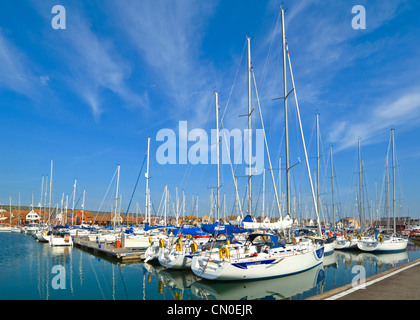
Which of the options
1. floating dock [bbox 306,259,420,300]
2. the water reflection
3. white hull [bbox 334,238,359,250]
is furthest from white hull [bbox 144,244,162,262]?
white hull [bbox 334,238,359,250]

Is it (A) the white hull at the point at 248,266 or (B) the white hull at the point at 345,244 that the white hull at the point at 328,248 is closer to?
(B) the white hull at the point at 345,244

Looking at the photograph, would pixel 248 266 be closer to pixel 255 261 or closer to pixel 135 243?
pixel 255 261

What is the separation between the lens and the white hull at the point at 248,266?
1644 cm

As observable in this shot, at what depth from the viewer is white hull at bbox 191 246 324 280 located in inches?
647

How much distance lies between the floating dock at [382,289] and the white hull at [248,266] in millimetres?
5696

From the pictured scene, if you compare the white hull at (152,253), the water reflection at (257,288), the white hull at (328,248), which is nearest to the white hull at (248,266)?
the water reflection at (257,288)

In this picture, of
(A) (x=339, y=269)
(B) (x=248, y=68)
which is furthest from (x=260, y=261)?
(B) (x=248, y=68)

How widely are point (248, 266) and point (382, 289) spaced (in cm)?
725

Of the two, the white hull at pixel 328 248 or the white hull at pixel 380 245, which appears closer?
the white hull at pixel 328 248

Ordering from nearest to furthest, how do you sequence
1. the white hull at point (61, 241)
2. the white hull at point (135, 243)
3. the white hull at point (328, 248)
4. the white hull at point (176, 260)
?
the white hull at point (176, 260) < the white hull at point (328, 248) < the white hull at point (135, 243) < the white hull at point (61, 241)

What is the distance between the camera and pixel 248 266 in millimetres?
16625

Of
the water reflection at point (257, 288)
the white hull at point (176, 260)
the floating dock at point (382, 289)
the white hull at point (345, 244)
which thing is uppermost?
the floating dock at point (382, 289)

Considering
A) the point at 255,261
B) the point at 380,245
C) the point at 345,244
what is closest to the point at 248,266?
the point at 255,261
